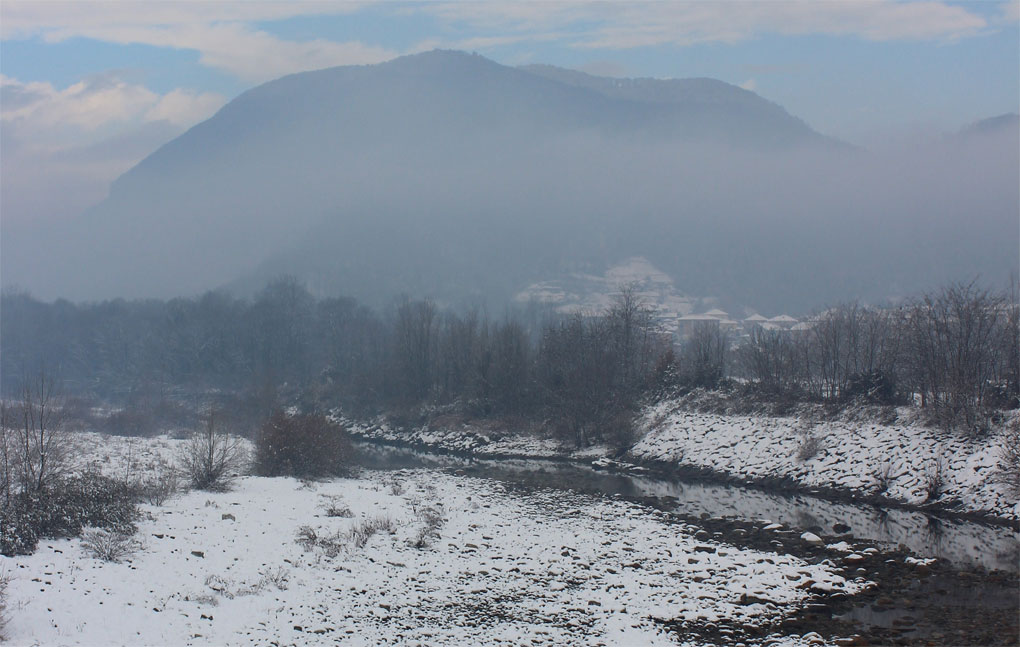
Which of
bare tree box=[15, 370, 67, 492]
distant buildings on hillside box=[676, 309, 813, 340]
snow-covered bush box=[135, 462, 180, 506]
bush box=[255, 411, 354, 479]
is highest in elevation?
bare tree box=[15, 370, 67, 492]

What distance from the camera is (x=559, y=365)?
60281 mm

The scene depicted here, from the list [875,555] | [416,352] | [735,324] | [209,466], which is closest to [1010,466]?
[875,555]

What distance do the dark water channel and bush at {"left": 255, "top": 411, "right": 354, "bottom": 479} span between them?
8.80 metres

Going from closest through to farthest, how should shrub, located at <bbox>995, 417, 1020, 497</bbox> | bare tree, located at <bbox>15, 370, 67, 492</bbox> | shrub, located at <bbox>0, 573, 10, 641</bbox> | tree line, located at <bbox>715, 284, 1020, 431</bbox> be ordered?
1. shrub, located at <bbox>0, 573, 10, 641</bbox>
2. bare tree, located at <bbox>15, 370, 67, 492</bbox>
3. shrub, located at <bbox>995, 417, 1020, 497</bbox>
4. tree line, located at <bbox>715, 284, 1020, 431</bbox>

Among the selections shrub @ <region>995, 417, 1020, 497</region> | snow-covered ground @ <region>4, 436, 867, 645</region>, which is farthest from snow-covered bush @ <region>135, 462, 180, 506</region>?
shrub @ <region>995, 417, 1020, 497</region>

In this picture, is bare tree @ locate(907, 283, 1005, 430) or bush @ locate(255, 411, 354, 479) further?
bush @ locate(255, 411, 354, 479)

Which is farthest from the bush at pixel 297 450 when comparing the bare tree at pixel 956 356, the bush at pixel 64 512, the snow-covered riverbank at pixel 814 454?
the bare tree at pixel 956 356

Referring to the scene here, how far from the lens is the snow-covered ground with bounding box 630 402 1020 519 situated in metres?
30.5

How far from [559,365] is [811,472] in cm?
2658

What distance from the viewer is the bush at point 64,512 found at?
17.2 meters

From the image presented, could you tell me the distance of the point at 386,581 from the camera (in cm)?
1930

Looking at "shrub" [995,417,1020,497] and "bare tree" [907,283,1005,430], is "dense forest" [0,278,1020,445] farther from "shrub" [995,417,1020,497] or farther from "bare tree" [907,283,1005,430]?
"shrub" [995,417,1020,497]

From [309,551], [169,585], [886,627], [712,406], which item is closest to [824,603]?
[886,627]

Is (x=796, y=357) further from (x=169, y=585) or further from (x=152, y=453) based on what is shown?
(x=169, y=585)
